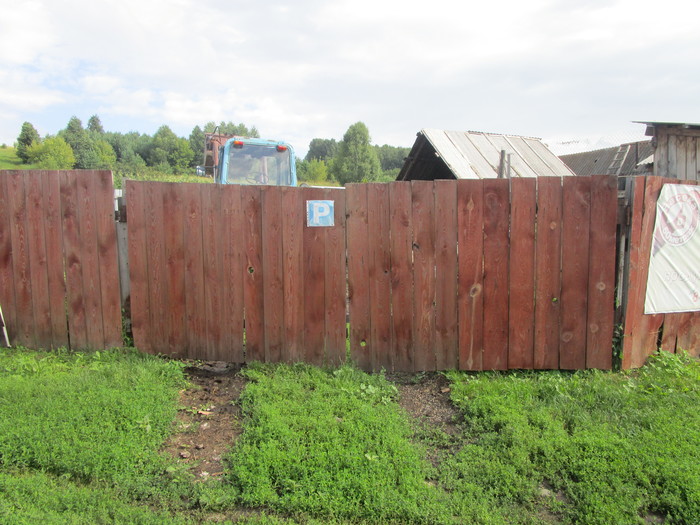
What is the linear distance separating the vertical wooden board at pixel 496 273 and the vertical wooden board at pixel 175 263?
2901mm

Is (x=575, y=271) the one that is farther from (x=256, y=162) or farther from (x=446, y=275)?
(x=256, y=162)

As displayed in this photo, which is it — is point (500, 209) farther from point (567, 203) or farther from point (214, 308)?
point (214, 308)

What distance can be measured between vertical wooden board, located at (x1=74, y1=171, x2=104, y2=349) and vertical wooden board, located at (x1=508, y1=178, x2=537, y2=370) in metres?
4.01

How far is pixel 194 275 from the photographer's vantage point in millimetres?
4496

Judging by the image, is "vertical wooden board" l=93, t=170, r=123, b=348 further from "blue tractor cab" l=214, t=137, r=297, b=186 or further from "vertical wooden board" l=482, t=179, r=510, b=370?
"blue tractor cab" l=214, t=137, r=297, b=186

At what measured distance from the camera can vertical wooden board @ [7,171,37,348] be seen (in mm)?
4547

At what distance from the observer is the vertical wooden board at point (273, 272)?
4438mm

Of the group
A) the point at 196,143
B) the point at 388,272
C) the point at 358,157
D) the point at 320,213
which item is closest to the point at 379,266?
the point at 388,272

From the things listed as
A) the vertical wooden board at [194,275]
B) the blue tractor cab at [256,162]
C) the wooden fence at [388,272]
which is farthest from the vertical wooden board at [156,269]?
the blue tractor cab at [256,162]

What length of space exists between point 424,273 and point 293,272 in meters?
1.25

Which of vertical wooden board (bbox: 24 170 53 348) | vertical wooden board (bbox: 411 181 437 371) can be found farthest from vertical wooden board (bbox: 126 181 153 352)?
vertical wooden board (bbox: 411 181 437 371)

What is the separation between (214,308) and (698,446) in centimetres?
400

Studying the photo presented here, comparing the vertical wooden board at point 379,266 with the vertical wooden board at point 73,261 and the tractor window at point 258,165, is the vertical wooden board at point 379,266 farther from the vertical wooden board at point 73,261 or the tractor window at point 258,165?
the tractor window at point 258,165

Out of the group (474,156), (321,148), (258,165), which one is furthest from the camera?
(321,148)
